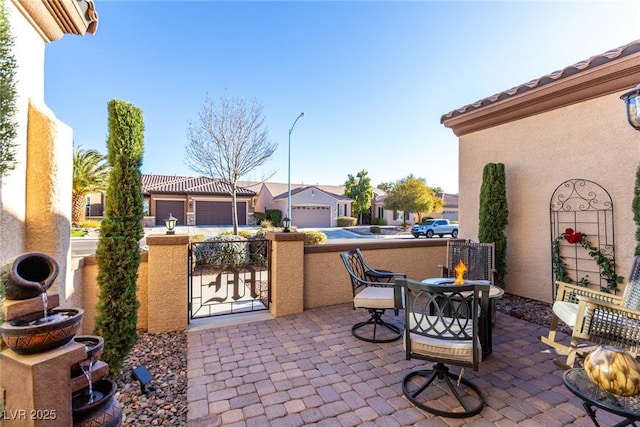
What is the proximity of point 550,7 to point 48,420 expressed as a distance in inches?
326

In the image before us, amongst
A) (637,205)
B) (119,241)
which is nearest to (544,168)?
(637,205)

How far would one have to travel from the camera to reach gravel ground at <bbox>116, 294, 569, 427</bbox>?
2305mm

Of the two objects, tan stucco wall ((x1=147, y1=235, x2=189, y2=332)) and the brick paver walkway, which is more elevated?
tan stucco wall ((x1=147, y1=235, x2=189, y2=332))

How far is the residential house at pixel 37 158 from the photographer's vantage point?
2598 millimetres

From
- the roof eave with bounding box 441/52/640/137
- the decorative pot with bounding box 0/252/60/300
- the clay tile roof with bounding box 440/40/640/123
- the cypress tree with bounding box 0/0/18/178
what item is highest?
the clay tile roof with bounding box 440/40/640/123

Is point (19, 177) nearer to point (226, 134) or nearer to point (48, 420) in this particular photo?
point (48, 420)

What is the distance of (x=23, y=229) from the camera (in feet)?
8.91

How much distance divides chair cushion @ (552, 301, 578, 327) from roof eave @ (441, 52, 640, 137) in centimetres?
339

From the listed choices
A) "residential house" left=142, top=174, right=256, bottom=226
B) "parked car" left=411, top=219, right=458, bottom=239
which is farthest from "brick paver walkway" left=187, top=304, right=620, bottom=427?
"residential house" left=142, top=174, right=256, bottom=226

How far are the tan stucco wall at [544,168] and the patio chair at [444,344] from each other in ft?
12.1

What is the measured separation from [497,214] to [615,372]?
4421mm

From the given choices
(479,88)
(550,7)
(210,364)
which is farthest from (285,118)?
(210,364)

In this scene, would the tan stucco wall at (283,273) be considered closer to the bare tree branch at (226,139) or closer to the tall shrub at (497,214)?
the tall shrub at (497,214)

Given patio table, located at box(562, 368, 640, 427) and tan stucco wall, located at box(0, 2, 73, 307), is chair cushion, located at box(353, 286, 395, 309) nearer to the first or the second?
patio table, located at box(562, 368, 640, 427)
